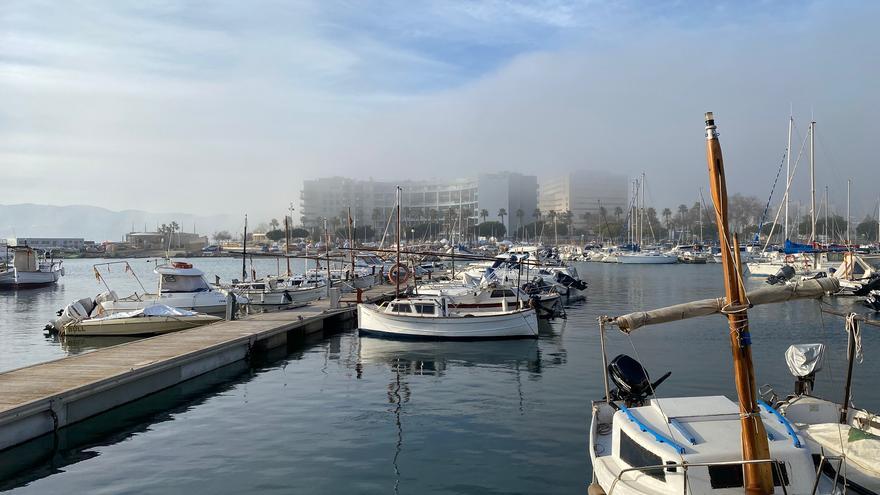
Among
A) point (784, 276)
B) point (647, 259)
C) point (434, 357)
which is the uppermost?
point (647, 259)

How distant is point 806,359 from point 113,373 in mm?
22085

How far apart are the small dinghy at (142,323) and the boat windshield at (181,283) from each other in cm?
732

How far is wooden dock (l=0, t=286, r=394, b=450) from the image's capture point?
19344 mm

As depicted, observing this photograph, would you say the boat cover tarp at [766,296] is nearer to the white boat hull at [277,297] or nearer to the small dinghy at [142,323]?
the small dinghy at [142,323]

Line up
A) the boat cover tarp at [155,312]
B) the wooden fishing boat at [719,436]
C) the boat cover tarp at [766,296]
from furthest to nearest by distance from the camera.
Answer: the boat cover tarp at [155,312] < the boat cover tarp at [766,296] < the wooden fishing boat at [719,436]

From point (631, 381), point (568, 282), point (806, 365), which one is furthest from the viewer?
point (568, 282)

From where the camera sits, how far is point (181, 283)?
4794 centimetres

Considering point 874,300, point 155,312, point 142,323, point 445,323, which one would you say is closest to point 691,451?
point 445,323

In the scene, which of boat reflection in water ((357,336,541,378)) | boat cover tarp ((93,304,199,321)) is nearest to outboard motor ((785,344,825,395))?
boat reflection in water ((357,336,541,378))

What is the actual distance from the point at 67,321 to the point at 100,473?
27.7 metres

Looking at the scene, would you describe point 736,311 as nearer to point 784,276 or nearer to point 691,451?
point 691,451

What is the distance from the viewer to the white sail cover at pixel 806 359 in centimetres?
1883

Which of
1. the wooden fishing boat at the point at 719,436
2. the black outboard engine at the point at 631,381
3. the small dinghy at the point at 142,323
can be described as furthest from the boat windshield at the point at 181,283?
the wooden fishing boat at the point at 719,436

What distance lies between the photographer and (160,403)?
2423cm
